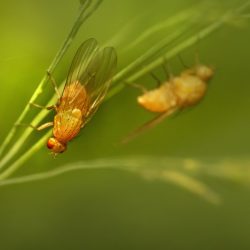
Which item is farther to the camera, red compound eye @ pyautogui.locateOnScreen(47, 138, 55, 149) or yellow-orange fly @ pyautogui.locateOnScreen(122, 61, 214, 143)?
yellow-orange fly @ pyautogui.locateOnScreen(122, 61, 214, 143)

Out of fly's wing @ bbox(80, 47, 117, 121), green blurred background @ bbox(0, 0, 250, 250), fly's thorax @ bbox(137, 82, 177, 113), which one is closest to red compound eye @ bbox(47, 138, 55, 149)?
fly's wing @ bbox(80, 47, 117, 121)

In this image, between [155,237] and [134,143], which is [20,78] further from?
[155,237]

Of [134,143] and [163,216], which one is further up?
[134,143]

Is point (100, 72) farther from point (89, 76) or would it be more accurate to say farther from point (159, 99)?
point (159, 99)

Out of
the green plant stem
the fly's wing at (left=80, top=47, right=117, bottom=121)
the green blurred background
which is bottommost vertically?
the green blurred background

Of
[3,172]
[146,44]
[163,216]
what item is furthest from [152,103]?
[163,216]

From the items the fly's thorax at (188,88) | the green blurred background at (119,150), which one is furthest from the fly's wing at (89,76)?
the green blurred background at (119,150)

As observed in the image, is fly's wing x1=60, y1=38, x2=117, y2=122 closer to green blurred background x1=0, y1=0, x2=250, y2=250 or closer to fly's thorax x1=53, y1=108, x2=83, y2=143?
fly's thorax x1=53, y1=108, x2=83, y2=143
